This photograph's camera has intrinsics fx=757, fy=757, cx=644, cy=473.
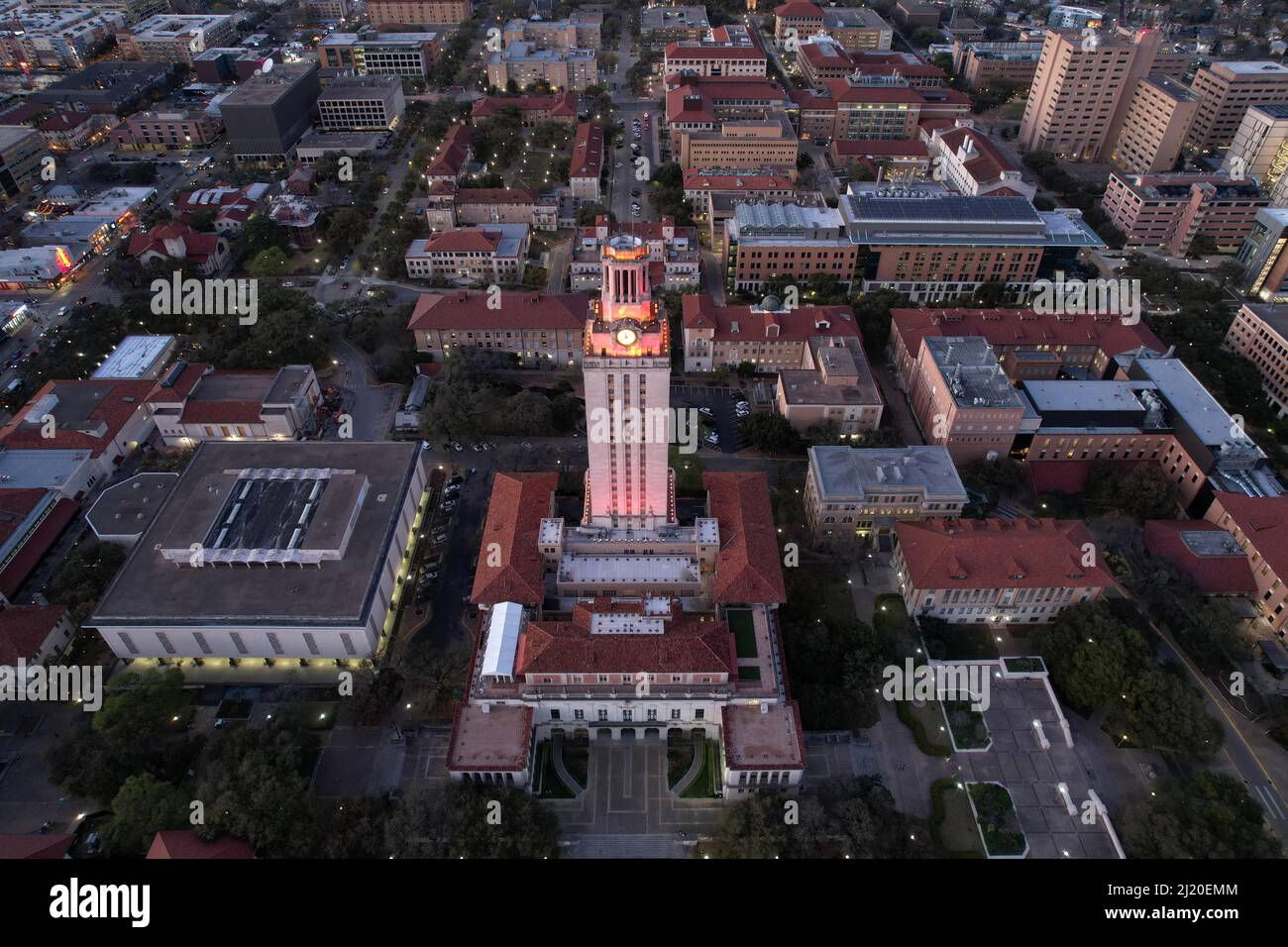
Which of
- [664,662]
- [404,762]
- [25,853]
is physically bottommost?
[404,762]

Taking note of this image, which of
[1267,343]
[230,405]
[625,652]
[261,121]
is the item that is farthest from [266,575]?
[1267,343]

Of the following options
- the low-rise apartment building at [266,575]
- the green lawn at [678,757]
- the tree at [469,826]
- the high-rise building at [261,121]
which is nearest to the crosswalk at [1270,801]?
the green lawn at [678,757]

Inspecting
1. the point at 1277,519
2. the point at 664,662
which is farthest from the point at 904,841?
the point at 1277,519

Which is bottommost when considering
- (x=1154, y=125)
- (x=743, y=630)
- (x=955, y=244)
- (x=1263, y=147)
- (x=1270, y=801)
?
(x=1270, y=801)

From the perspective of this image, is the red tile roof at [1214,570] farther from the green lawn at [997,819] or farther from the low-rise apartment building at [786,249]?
the low-rise apartment building at [786,249]

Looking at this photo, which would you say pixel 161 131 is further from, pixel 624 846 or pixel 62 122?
pixel 624 846

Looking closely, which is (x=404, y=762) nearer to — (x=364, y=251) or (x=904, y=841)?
(x=904, y=841)

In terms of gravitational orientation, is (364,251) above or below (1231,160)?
below

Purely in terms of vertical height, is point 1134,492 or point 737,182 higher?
point 737,182
